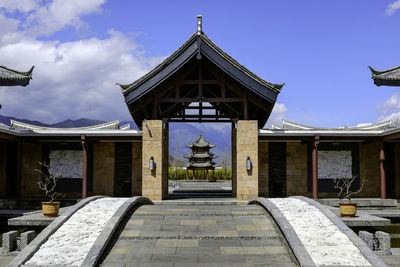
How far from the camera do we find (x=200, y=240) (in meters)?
9.52

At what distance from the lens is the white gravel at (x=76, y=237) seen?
8.14 meters

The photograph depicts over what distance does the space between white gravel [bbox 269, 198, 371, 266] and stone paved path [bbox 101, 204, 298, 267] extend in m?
0.48

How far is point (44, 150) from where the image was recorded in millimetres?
20016

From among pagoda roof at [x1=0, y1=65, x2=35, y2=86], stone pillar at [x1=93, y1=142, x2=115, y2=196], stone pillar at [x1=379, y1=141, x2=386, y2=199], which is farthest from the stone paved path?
pagoda roof at [x1=0, y1=65, x2=35, y2=86]

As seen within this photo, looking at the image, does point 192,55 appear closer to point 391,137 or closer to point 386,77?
point 391,137

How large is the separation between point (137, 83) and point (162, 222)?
6784 mm

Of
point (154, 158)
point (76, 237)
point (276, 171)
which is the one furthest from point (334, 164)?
point (76, 237)

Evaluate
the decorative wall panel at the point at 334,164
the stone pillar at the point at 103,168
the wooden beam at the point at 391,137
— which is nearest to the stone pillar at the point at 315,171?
the decorative wall panel at the point at 334,164

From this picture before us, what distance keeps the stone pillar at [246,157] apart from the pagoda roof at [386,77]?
8.15m

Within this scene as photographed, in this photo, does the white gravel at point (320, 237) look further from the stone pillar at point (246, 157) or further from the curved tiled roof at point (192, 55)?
the curved tiled roof at point (192, 55)

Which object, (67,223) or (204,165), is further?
(204,165)

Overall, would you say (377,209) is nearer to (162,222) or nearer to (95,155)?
(162,222)

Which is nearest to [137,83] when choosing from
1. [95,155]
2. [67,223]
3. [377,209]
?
[95,155]

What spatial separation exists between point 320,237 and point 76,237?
5645 mm
